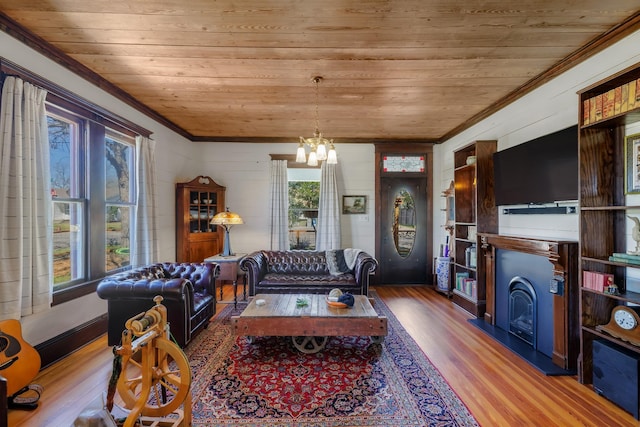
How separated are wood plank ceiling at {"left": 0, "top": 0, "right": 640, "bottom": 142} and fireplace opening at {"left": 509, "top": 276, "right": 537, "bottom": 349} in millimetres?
2126

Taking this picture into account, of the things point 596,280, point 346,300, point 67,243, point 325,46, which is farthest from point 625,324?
point 67,243

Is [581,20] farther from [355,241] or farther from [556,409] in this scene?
[355,241]

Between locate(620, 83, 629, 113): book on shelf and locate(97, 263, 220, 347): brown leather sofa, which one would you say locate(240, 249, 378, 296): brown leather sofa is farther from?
locate(620, 83, 629, 113): book on shelf

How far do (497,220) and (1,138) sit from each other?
4.95 metres

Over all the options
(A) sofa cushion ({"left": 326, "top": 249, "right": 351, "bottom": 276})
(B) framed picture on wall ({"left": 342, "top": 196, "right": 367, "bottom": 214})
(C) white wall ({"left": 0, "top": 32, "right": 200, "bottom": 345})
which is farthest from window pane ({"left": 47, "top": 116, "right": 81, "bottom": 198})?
(B) framed picture on wall ({"left": 342, "top": 196, "right": 367, "bottom": 214})

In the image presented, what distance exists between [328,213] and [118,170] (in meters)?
3.28

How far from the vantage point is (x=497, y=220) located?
3893mm

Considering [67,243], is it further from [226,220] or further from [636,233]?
[636,233]

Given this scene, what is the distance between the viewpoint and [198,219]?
526cm

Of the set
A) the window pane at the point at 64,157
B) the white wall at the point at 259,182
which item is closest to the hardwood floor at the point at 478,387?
the window pane at the point at 64,157

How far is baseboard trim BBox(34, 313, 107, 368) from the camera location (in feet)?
8.63

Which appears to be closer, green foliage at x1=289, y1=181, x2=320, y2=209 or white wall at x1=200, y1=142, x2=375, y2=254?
white wall at x1=200, y1=142, x2=375, y2=254

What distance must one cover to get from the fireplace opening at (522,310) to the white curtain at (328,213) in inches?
114

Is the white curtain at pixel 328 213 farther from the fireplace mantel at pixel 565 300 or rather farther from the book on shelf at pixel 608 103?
the book on shelf at pixel 608 103
